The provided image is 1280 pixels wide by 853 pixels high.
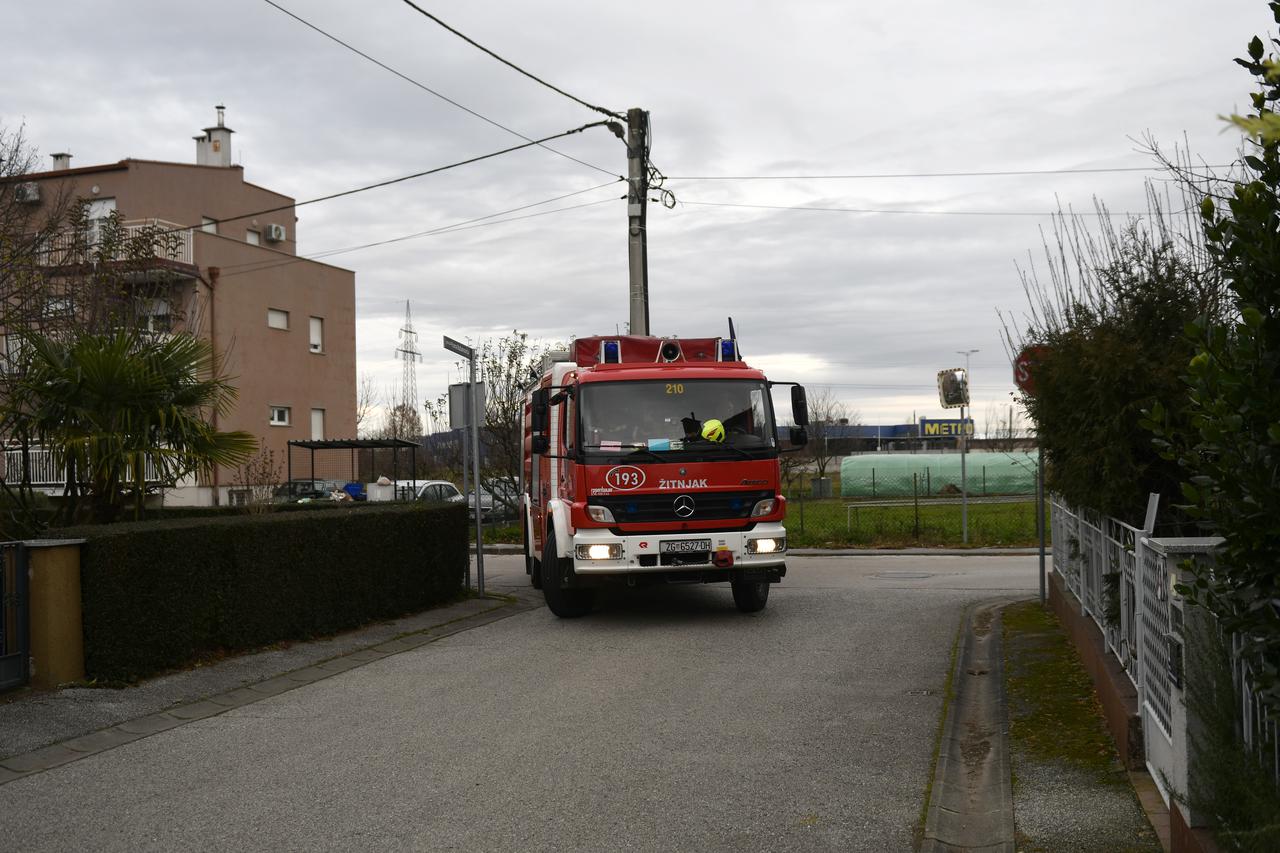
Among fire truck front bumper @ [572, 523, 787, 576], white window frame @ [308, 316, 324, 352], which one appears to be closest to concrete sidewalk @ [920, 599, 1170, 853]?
fire truck front bumper @ [572, 523, 787, 576]

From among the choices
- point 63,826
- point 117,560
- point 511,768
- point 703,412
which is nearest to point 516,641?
point 703,412

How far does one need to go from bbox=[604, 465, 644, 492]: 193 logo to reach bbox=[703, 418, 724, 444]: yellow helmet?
0.83 m

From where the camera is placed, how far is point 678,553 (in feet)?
39.1

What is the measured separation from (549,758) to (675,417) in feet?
19.3

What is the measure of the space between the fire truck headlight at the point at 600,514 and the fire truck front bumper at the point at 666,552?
0.12 metres

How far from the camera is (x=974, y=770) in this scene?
6.45m

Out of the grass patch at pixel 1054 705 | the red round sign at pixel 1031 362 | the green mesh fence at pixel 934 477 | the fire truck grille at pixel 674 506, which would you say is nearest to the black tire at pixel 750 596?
the fire truck grille at pixel 674 506

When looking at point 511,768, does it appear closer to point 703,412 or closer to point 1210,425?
point 1210,425

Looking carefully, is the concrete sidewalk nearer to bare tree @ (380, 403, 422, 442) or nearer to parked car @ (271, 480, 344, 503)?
parked car @ (271, 480, 344, 503)

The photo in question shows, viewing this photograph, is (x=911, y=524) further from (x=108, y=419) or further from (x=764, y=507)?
(x=108, y=419)

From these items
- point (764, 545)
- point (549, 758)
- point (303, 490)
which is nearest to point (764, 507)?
point (764, 545)

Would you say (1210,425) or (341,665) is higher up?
(1210,425)

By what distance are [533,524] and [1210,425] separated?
12.5m

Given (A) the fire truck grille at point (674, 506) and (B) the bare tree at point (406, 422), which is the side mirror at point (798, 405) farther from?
(B) the bare tree at point (406, 422)
